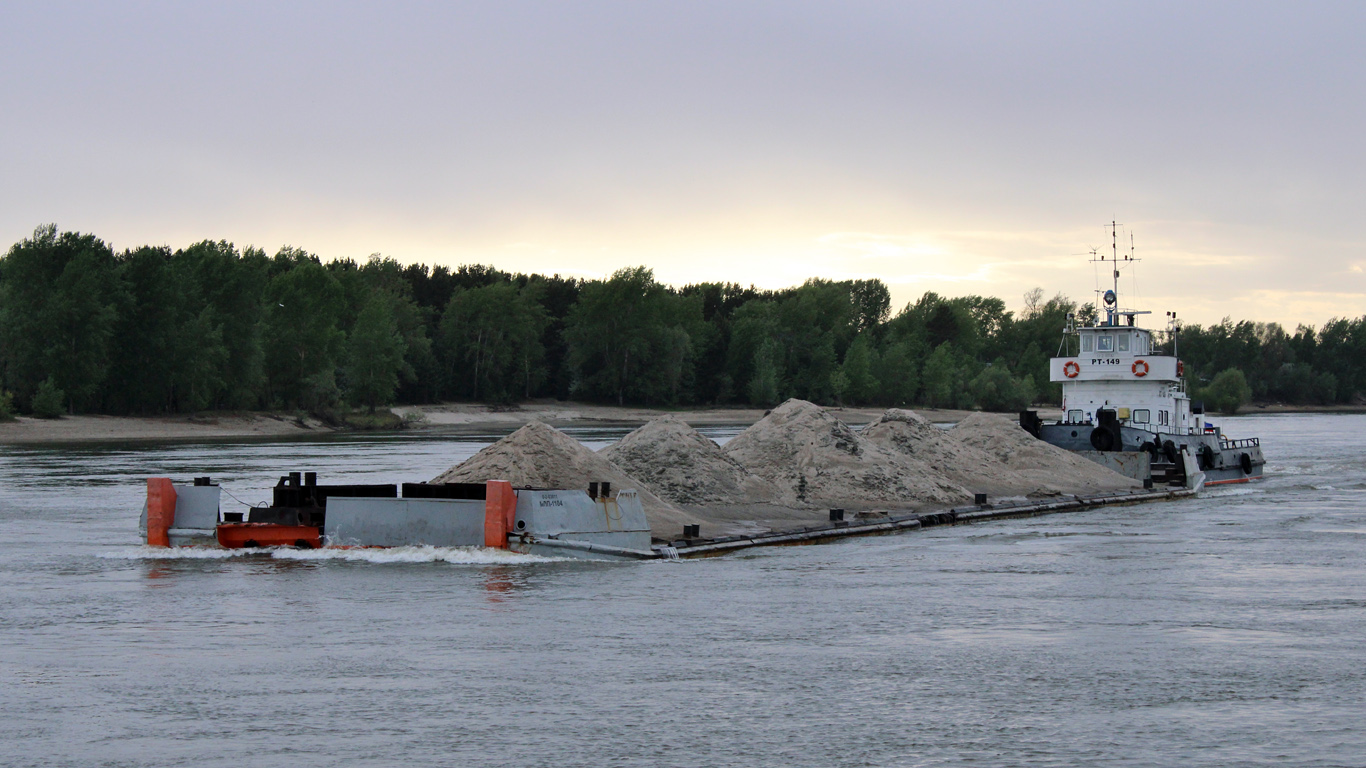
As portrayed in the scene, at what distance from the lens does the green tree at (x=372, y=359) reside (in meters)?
96.7

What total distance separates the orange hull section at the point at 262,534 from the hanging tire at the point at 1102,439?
28.0 metres

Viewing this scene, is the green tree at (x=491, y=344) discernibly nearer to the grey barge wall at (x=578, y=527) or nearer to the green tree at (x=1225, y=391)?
the green tree at (x=1225, y=391)

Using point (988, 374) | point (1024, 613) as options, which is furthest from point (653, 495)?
A: point (988, 374)

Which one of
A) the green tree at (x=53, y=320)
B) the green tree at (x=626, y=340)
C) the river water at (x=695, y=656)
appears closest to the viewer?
the river water at (x=695, y=656)

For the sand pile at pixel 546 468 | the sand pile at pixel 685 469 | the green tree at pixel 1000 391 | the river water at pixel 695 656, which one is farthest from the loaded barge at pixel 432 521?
the green tree at pixel 1000 391

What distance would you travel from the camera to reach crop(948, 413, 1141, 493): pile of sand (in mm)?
37531

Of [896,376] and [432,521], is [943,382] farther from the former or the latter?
[432,521]

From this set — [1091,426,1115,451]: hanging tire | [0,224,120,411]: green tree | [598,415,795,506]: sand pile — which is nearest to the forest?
[0,224,120,411]: green tree

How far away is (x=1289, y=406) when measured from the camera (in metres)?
180

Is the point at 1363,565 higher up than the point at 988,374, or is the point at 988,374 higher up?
the point at 988,374

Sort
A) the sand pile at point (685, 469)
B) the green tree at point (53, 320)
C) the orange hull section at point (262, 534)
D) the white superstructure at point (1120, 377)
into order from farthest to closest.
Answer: the green tree at point (53, 320)
the white superstructure at point (1120, 377)
the sand pile at point (685, 469)
the orange hull section at point (262, 534)

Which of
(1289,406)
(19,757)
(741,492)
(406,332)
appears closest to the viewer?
(19,757)

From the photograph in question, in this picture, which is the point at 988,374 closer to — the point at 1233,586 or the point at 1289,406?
the point at 1289,406

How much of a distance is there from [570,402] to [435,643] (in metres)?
108
